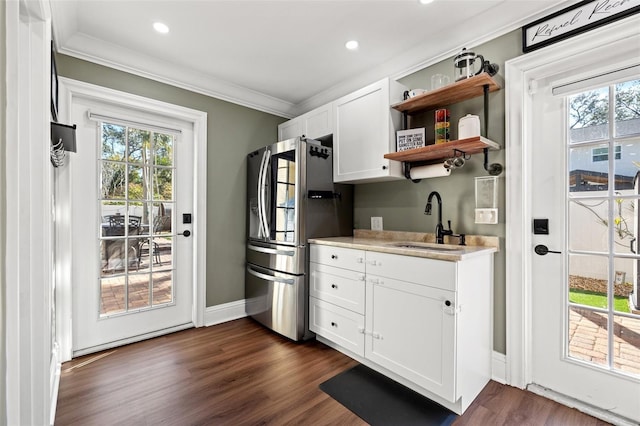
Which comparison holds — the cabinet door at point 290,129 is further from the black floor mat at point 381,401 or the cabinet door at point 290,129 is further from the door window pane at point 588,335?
the door window pane at point 588,335

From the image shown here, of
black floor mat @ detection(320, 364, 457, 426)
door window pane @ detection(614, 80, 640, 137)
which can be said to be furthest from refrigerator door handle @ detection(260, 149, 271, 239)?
door window pane @ detection(614, 80, 640, 137)

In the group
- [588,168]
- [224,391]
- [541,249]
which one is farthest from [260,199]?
[588,168]

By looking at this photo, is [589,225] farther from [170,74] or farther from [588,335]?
[170,74]

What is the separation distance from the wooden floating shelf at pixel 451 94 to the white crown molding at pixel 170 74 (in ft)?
5.41

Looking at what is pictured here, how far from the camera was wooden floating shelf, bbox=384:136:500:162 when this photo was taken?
6.14ft

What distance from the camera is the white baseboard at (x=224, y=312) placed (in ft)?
9.66

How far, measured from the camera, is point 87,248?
2395 mm

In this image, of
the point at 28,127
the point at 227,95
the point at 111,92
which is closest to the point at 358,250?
the point at 28,127

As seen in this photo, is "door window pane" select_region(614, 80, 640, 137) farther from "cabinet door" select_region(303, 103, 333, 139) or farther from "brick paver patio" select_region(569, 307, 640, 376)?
"cabinet door" select_region(303, 103, 333, 139)

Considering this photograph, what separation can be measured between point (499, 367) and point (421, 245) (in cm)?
94

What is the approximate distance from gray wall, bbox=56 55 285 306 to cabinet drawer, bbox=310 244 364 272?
105cm

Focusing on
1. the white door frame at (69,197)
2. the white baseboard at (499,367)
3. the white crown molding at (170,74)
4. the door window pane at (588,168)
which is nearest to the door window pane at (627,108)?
the door window pane at (588,168)

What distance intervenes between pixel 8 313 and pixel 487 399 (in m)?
2.28

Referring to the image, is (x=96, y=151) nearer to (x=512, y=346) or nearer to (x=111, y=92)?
(x=111, y=92)
